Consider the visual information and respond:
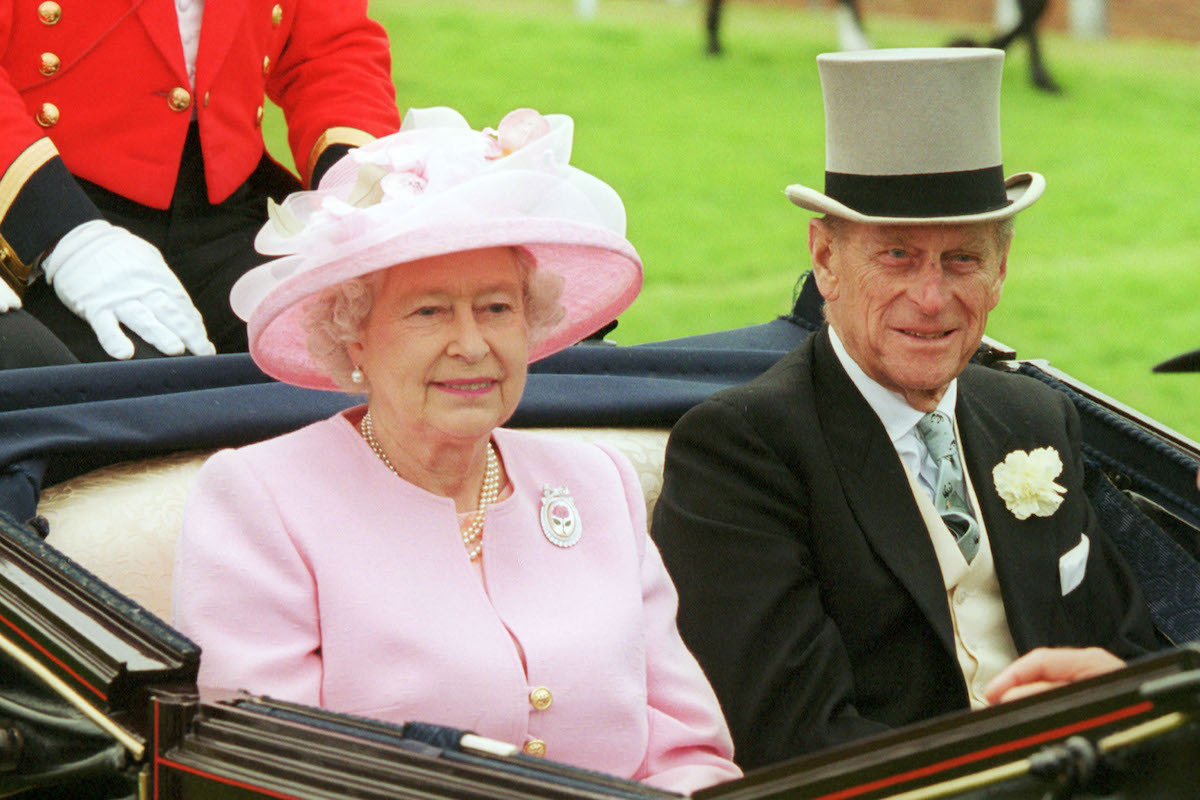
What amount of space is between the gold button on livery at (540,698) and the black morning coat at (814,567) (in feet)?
1.19

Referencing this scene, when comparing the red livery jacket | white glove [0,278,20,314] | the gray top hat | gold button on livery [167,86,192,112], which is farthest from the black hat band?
white glove [0,278,20,314]

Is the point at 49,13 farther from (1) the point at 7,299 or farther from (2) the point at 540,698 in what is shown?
(2) the point at 540,698

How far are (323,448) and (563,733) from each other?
0.44 meters

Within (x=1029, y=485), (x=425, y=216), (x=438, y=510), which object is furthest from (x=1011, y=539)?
(x=425, y=216)

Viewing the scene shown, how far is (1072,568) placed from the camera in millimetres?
2549

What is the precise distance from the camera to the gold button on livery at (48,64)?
278 centimetres

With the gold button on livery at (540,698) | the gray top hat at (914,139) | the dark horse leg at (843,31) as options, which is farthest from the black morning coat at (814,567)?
the dark horse leg at (843,31)

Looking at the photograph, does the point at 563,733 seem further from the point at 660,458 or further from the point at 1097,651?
the point at 660,458

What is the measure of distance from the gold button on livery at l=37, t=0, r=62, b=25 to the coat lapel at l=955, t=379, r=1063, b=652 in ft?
4.93

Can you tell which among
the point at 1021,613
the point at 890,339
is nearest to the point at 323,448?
the point at 890,339

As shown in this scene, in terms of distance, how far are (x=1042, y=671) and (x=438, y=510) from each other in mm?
728

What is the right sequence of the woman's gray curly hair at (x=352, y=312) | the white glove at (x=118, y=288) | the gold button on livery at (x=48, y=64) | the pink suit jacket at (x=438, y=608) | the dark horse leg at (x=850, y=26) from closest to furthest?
1. the pink suit jacket at (x=438, y=608)
2. the woman's gray curly hair at (x=352, y=312)
3. the white glove at (x=118, y=288)
4. the gold button on livery at (x=48, y=64)
5. the dark horse leg at (x=850, y=26)

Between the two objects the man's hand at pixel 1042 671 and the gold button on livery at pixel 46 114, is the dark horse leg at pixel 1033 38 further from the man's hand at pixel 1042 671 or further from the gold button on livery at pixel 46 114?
the man's hand at pixel 1042 671

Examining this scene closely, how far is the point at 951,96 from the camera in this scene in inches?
101
